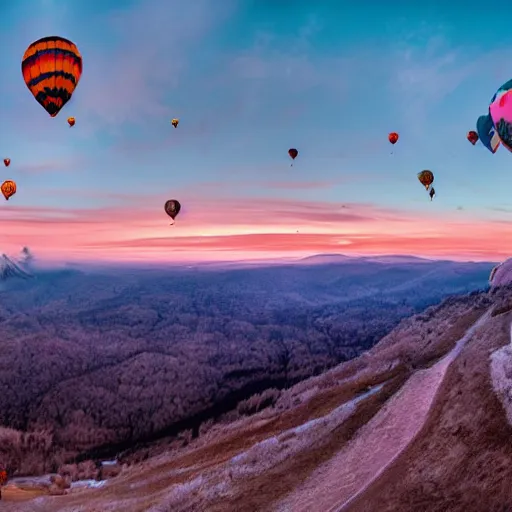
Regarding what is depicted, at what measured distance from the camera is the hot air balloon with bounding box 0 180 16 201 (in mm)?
93338

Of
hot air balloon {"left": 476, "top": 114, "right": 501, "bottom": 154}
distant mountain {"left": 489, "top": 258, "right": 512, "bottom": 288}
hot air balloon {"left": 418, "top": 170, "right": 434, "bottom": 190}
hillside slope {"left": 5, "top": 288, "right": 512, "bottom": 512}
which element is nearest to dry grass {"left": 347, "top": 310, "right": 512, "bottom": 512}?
hillside slope {"left": 5, "top": 288, "right": 512, "bottom": 512}

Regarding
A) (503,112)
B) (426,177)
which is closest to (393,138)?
(426,177)

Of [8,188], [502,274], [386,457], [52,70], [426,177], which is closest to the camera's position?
[386,457]

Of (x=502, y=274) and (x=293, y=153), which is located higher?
(x=293, y=153)

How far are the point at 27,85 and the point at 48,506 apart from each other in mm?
46576

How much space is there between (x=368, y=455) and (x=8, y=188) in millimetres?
89331

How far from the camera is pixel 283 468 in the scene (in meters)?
31.2

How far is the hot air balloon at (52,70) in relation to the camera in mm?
53781

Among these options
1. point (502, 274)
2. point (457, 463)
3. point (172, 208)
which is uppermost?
point (172, 208)

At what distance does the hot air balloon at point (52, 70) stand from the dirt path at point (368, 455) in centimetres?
4813

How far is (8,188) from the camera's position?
94125mm

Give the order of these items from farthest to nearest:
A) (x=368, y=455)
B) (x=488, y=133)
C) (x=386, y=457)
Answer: (x=488, y=133) < (x=368, y=455) < (x=386, y=457)

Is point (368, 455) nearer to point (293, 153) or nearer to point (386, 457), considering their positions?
point (386, 457)

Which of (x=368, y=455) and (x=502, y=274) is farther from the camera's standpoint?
(x=502, y=274)
